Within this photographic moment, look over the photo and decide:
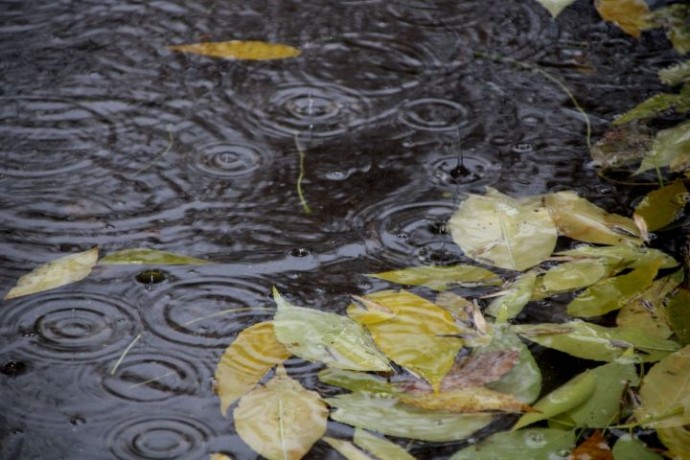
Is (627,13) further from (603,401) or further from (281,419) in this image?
(281,419)

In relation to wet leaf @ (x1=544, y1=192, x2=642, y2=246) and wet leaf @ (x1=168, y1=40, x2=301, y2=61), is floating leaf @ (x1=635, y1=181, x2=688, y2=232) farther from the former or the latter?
wet leaf @ (x1=168, y1=40, x2=301, y2=61)

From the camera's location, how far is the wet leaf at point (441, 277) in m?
1.63

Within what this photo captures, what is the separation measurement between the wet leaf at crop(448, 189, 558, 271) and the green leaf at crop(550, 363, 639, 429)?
0.94ft

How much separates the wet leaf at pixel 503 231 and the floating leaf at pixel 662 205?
8.1 inches

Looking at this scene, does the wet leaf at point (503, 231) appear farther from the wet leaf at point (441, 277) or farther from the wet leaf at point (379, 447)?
the wet leaf at point (379, 447)

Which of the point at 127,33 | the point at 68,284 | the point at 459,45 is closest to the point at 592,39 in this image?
the point at 459,45

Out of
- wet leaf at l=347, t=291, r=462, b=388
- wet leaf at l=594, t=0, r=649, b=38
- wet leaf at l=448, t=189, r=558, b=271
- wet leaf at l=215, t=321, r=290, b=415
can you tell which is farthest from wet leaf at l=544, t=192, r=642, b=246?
wet leaf at l=594, t=0, r=649, b=38

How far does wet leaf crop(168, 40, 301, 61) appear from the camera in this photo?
7.78ft

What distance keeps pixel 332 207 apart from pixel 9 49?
1096mm

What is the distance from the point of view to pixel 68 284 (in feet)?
5.29

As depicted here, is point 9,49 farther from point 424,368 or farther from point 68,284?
point 424,368

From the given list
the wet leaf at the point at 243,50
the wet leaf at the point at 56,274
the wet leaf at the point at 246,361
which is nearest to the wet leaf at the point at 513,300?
the wet leaf at the point at 246,361

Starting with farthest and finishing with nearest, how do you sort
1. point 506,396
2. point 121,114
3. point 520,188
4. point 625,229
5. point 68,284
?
point 121,114 < point 520,188 < point 625,229 < point 68,284 < point 506,396

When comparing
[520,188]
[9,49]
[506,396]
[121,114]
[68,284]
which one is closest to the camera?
[506,396]
